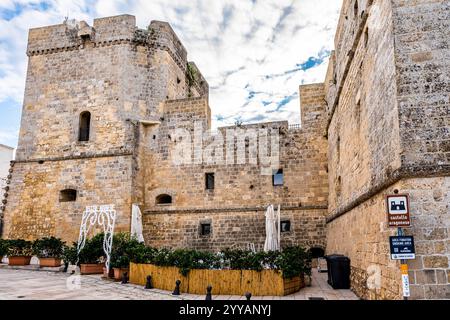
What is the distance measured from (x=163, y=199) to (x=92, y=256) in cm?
451

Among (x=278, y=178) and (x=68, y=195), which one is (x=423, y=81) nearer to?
(x=278, y=178)

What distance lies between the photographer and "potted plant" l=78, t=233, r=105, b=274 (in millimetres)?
12383

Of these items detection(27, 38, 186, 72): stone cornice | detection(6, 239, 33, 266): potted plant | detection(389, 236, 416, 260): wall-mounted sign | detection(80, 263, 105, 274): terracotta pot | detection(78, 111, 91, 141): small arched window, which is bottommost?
detection(80, 263, 105, 274): terracotta pot

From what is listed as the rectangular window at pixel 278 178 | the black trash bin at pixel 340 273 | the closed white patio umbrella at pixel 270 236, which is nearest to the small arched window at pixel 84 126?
the rectangular window at pixel 278 178

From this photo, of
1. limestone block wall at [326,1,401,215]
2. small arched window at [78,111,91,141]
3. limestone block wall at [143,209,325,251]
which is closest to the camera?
limestone block wall at [326,1,401,215]

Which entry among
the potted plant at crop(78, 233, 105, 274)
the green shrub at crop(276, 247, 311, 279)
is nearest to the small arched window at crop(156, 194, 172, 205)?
the potted plant at crop(78, 233, 105, 274)

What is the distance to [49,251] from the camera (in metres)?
14.0

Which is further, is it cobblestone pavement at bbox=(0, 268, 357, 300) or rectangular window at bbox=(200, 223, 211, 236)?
rectangular window at bbox=(200, 223, 211, 236)

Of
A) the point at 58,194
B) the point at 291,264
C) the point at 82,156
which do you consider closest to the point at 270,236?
the point at 291,264

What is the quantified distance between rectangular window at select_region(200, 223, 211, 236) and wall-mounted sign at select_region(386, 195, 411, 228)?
36.1ft

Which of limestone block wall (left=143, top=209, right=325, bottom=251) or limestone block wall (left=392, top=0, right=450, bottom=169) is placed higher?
limestone block wall (left=392, top=0, right=450, bottom=169)

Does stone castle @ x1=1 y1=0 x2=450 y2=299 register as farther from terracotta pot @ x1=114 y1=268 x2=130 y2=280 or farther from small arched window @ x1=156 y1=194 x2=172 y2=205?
terracotta pot @ x1=114 y1=268 x2=130 y2=280

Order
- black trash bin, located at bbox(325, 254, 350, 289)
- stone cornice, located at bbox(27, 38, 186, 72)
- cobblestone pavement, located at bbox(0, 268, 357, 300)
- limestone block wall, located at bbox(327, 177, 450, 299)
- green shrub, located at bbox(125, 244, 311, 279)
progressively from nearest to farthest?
limestone block wall, located at bbox(327, 177, 450, 299) < cobblestone pavement, located at bbox(0, 268, 357, 300) < green shrub, located at bbox(125, 244, 311, 279) < black trash bin, located at bbox(325, 254, 350, 289) < stone cornice, located at bbox(27, 38, 186, 72)

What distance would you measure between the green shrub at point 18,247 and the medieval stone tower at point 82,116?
117 centimetres
